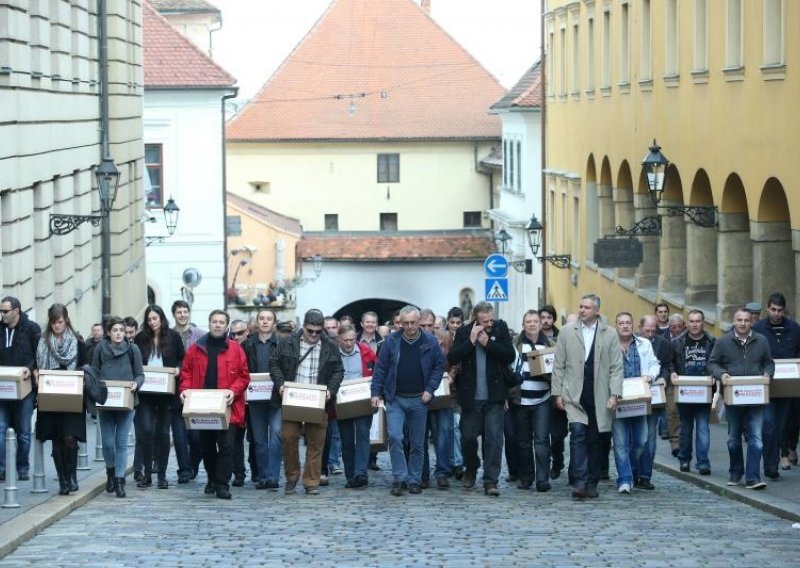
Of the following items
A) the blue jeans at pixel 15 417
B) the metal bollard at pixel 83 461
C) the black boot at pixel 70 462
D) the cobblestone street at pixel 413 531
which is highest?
the blue jeans at pixel 15 417

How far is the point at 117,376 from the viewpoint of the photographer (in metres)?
16.2

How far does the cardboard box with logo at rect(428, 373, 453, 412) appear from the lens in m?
16.8

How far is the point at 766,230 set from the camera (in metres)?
24.5

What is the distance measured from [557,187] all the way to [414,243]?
66.9 ft

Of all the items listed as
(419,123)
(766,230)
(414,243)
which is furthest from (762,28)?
(419,123)

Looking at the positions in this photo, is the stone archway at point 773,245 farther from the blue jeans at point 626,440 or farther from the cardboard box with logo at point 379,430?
the cardboard box with logo at point 379,430

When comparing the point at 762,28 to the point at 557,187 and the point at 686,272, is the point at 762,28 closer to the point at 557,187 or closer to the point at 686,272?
the point at 686,272

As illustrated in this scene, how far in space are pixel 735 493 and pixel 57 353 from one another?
19.8ft

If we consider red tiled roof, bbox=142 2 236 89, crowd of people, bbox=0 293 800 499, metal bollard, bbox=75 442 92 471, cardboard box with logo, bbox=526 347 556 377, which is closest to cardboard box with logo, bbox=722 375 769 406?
crowd of people, bbox=0 293 800 499

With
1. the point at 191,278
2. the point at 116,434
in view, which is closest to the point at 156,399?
the point at 116,434

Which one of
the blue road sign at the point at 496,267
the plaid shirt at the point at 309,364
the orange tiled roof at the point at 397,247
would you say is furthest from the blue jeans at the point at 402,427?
the orange tiled roof at the point at 397,247

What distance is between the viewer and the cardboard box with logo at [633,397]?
53.6ft

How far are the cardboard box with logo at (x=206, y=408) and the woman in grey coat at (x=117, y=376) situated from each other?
1.72 feet

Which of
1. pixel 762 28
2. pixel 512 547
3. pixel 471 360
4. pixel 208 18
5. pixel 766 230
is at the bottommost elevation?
pixel 512 547
